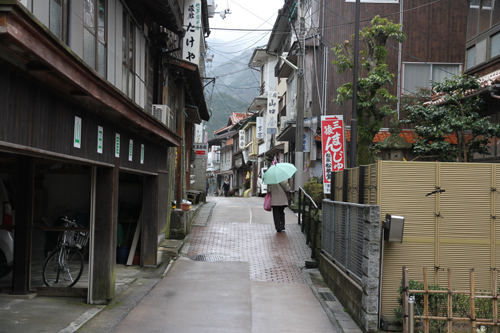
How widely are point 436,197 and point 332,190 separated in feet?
13.2

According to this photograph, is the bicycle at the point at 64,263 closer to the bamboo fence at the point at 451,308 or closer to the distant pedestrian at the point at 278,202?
the bamboo fence at the point at 451,308

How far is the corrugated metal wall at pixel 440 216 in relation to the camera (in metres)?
7.38

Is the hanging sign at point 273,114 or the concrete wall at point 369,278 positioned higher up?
the hanging sign at point 273,114

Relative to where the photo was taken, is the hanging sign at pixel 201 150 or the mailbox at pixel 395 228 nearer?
the mailbox at pixel 395 228

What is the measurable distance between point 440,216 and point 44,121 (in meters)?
5.92

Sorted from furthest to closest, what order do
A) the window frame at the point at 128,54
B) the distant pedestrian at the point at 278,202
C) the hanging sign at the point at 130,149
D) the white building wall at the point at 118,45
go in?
the distant pedestrian at the point at 278,202
the window frame at the point at 128,54
the white building wall at the point at 118,45
the hanging sign at the point at 130,149

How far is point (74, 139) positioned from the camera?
Answer: 6.38 meters

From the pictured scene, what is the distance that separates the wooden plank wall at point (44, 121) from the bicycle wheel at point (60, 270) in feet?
8.30

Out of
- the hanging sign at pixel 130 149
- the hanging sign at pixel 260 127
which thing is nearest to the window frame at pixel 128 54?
the hanging sign at pixel 130 149

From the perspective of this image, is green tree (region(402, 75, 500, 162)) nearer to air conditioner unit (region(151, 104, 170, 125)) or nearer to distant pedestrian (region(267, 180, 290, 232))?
distant pedestrian (region(267, 180, 290, 232))

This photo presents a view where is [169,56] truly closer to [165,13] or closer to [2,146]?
[165,13]

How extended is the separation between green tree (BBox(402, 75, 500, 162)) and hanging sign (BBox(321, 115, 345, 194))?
2626 mm

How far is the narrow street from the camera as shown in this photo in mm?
7605

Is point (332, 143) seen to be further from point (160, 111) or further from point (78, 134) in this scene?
point (78, 134)
